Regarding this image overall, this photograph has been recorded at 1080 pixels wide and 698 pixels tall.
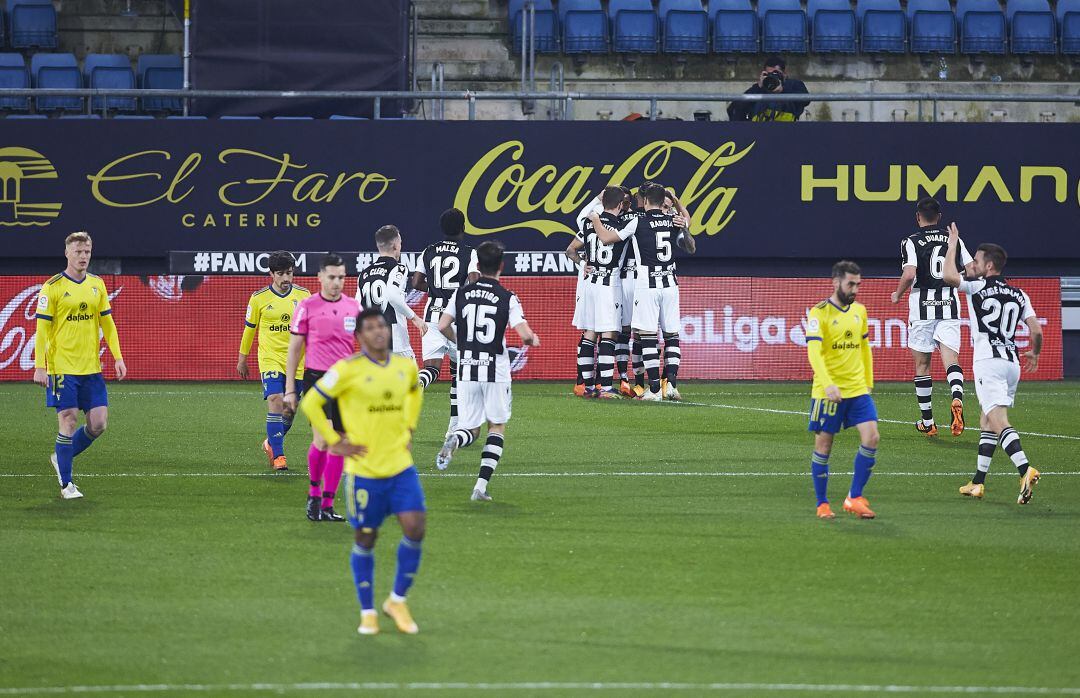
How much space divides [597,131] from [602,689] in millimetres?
16609

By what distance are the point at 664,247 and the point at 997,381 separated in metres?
7.95

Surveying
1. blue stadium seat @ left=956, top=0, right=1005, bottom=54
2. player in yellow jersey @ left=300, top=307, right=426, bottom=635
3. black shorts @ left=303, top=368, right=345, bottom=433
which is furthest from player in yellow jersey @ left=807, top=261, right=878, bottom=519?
blue stadium seat @ left=956, top=0, right=1005, bottom=54

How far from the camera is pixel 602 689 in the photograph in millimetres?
6676

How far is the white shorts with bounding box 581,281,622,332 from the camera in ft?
62.8

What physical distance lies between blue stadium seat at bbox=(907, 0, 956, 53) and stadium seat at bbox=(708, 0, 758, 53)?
2973mm

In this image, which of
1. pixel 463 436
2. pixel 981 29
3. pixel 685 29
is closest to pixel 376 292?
pixel 463 436

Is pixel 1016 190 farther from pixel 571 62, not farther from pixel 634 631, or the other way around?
pixel 634 631

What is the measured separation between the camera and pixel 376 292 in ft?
44.8

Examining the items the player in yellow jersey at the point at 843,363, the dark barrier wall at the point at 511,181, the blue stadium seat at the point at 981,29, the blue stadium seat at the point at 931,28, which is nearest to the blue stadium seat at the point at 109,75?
the dark barrier wall at the point at 511,181

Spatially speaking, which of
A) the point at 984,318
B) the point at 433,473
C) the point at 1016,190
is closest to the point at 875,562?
the point at 984,318

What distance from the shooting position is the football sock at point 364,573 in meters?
7.57

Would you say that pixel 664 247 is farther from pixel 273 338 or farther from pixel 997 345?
→ pixel 997 345

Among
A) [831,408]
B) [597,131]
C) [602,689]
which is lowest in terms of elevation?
[602,689]

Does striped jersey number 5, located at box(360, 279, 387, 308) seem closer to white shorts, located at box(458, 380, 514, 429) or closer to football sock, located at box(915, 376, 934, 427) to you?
white shorts, located at box(458, 380, 514, 429)
